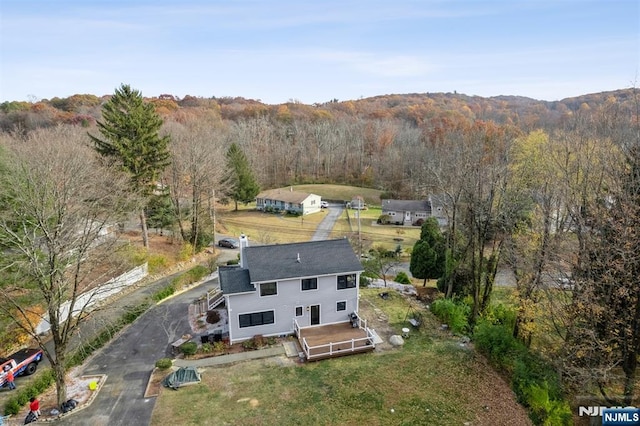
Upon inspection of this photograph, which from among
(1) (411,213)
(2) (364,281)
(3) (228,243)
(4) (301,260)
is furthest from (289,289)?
(1) (411,213)

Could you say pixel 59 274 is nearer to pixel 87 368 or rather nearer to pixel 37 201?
pixel 37 201

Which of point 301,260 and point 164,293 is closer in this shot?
point 301,260

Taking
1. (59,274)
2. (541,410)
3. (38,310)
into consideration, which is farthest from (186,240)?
(541,410)

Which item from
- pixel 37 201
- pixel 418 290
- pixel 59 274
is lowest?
pixel 418 290

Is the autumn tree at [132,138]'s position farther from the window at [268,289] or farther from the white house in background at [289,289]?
the window at [268,289]

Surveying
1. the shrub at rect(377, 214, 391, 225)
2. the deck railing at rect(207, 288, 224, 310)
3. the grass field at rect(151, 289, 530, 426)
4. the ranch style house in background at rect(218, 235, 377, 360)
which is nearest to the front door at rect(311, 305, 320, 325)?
the ranch style house in background at rect(218, 235, 377, 360)

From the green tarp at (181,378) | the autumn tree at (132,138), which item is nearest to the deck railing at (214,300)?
the green tarp at (181,378)

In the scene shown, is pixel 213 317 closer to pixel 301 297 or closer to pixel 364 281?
pixel 301 297
